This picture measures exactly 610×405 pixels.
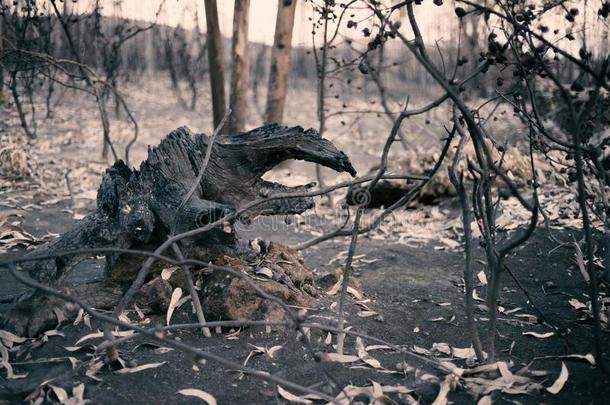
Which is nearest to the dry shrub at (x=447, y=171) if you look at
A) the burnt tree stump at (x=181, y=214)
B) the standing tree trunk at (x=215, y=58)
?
the standing tree trunk at (x=215, y=58)

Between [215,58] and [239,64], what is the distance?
353 millimetres

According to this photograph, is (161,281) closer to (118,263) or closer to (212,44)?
(118,263)

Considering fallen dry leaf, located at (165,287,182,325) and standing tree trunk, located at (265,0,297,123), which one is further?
standing tree trunk, located at (265,0,297,123)

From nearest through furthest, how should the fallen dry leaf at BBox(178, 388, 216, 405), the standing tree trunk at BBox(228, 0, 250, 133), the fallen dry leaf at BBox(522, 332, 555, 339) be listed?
the fallen dry leaf at BBox(178, 388, 216, 405) < the fallen dry leaf at BBox(522, 332, 555, 339) < the standing tree trunk at BBox(228, 0, 250, 133)

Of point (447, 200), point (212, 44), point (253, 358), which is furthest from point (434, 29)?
point (253, 358)

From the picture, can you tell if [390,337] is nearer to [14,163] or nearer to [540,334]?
[540,334]

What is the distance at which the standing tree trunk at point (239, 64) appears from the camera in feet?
28.0

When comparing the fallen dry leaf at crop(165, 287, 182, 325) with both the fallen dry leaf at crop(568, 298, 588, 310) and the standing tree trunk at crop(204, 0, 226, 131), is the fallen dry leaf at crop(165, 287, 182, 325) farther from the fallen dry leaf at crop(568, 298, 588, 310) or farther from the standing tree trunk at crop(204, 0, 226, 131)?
the standing tree trunk at crop(204, 0, 226, 131)

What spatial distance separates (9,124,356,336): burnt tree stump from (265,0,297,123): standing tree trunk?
4922mm

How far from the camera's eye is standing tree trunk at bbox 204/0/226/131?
8.33 metres

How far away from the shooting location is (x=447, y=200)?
6648 mm

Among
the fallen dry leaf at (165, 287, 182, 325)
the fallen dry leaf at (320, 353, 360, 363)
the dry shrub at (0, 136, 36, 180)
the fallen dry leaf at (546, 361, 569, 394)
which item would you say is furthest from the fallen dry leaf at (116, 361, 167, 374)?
the dry shrub at (0, 136, 36, 180)

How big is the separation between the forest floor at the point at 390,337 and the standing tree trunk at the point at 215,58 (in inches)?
117

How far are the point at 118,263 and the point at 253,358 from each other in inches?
43.7
